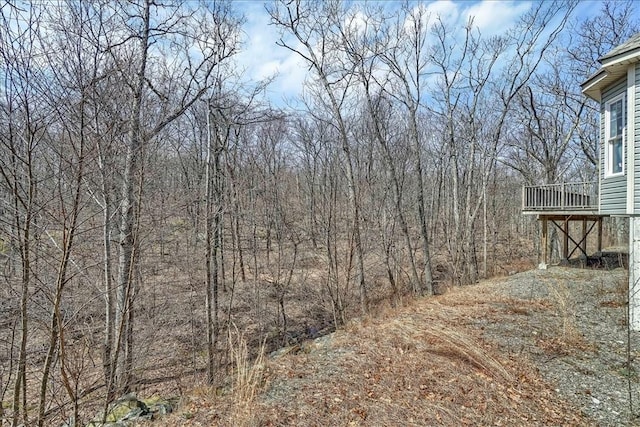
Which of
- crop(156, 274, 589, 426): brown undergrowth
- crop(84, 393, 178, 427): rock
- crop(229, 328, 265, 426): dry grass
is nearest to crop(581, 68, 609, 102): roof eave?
crop(156, 274, 589, 426): brown undergrowth

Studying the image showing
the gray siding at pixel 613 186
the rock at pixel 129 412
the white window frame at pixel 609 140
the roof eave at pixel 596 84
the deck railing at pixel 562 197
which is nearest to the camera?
the rock at pixel 129 412

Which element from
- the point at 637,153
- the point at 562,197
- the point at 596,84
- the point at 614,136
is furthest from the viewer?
the point at 562,197

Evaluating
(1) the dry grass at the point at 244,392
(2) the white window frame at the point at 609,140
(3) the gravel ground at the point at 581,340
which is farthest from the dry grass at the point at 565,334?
(1) the dry grass at the point at 244,392

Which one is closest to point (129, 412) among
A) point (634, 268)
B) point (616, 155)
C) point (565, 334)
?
point (565, 334)

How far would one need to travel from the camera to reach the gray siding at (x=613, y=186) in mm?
6828

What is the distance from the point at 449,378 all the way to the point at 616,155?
20.2 feet

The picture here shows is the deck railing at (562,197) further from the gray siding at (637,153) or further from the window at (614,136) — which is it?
the gray siding at (637,153)

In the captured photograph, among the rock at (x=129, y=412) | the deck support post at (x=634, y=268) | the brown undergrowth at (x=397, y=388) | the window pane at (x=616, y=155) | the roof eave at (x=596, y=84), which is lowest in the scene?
the rock at (x=129, y=412)

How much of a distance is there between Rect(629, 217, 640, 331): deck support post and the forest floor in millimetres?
331

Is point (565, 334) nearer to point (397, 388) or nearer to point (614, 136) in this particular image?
point (397, 388)

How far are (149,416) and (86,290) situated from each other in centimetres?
210

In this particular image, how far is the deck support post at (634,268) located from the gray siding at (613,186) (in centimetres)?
40

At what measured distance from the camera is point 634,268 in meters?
6.49

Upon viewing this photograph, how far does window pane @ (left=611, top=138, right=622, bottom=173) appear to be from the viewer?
24.0 ft
